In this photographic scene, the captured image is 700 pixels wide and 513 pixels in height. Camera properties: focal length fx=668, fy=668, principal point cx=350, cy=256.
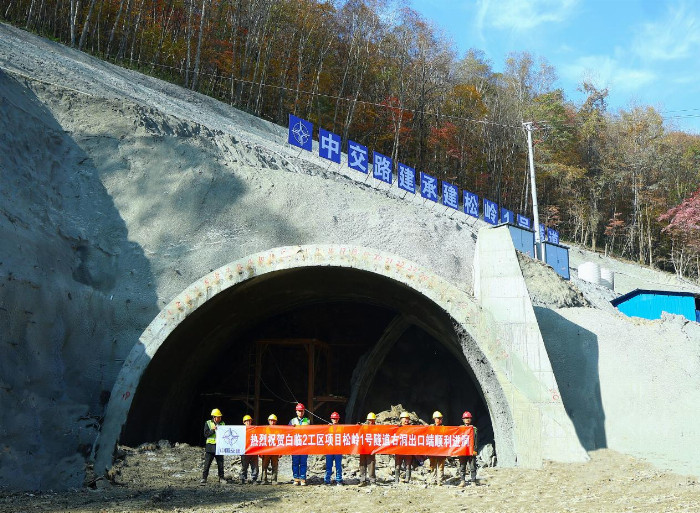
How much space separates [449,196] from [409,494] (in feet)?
71.3

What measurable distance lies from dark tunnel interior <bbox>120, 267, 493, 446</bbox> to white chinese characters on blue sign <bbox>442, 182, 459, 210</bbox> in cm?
1224

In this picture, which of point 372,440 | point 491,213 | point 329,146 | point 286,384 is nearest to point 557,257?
point 491,213

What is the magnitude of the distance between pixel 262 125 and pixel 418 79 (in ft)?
45.1

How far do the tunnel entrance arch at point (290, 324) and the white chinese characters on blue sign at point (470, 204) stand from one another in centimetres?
1329

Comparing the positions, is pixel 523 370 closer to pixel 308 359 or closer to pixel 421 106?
pixel 308 359

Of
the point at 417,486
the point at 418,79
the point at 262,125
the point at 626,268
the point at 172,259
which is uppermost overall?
the point at 418,79

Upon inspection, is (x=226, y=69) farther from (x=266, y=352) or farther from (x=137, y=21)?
(x=266, y=352)

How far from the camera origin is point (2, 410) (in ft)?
38.3

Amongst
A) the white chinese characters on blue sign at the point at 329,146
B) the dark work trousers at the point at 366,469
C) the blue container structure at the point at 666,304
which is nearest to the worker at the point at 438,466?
the dark work trousers at the point at 366,469

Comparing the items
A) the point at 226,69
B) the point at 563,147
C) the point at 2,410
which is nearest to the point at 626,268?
the point at 563,147

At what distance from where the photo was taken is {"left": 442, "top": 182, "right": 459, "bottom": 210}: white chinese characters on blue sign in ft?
99.3

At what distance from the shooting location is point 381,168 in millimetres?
28266

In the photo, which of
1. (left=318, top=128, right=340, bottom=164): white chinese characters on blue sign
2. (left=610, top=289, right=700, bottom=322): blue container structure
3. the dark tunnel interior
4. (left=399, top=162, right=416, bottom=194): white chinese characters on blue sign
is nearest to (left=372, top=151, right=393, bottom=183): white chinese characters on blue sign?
(left=399, top=162, right=416, bottom=194): white chinese characters on blue sign

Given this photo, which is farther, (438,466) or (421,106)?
(421,106)
